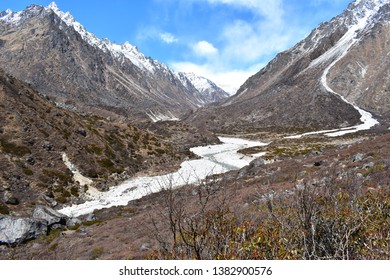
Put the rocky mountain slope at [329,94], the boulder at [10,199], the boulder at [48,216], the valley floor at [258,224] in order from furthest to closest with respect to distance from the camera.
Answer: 1. the rocky mountain slope at [329,94]
2. the boulder at [10,199]
3. the boulder at [48,216]
4. the valley floor at [258,224]

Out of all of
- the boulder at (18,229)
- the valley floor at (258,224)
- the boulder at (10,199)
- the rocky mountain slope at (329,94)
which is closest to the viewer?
the valley floor at (258,224)

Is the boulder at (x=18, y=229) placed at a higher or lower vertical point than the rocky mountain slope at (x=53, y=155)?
lower

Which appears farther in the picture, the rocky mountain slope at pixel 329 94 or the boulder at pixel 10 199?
the rocky mountain slope at pixel 329 94

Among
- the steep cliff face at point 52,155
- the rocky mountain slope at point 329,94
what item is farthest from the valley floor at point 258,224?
the rocky mountain slope at point 329,94

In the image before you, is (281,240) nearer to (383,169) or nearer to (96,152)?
(383,169)

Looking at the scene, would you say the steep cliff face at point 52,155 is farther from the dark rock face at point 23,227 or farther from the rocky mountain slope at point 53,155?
the dark rock face at point 23,227

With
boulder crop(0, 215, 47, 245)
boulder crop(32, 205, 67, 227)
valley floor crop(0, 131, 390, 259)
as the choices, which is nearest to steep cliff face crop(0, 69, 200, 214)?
boulder crop(32, 205, 67, 227)

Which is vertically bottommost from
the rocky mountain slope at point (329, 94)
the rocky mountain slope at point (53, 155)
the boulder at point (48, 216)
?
the boulder at point (48, 216)
